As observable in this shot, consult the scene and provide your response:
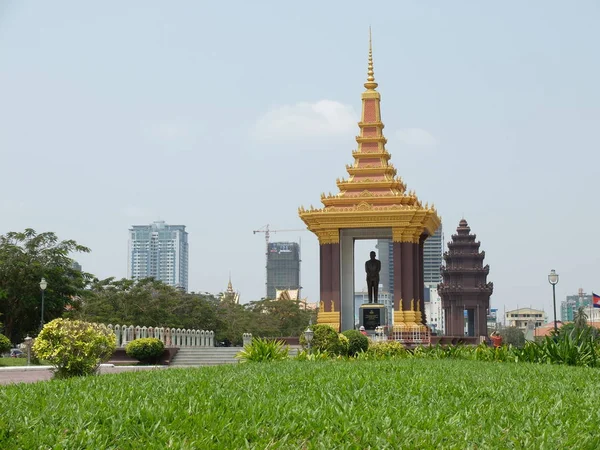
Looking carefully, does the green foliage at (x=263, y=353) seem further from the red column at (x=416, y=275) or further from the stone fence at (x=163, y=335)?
the red column at (x=416, y=275)

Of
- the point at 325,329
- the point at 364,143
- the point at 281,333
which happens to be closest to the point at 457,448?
the point at 325,329

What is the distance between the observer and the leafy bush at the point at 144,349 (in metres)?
36.3

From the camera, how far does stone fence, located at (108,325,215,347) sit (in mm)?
39787

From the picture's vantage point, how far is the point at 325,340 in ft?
103

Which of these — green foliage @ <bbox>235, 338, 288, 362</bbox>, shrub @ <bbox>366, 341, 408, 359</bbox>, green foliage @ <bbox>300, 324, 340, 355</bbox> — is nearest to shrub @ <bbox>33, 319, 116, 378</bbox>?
green foliage @ <bbox>235, 338, 288, 362</bbox>

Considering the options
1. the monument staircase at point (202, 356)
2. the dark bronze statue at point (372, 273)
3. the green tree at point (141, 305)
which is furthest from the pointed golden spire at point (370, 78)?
the green tree at point (141, 305)

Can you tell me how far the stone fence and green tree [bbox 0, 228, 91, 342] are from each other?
6055 millimetres

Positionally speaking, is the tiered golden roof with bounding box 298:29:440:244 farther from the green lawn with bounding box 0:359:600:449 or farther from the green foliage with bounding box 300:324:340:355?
the green lawn with bounding box 0:359:600:449

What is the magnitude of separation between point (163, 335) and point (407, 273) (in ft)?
38.3

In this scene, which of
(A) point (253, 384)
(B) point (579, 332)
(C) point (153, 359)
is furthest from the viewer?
(C) point (153, 359)

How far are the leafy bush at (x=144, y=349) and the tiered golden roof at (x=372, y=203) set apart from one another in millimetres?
10899

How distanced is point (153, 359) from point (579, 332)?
18.8 metres

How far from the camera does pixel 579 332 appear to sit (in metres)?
23.5

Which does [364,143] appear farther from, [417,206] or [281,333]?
[281,333]
